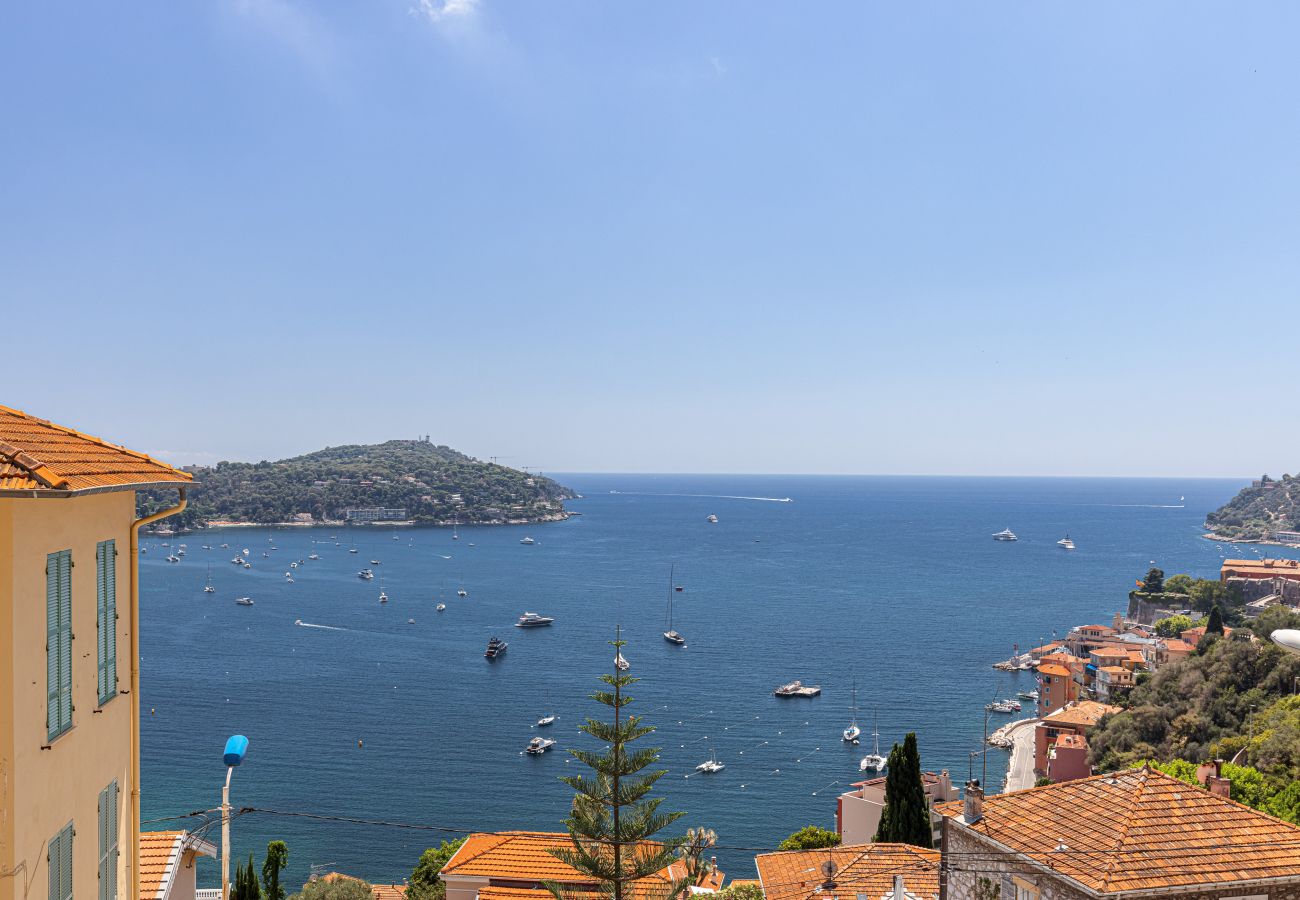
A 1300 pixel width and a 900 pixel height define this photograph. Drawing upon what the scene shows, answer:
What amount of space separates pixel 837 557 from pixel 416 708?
8062cm

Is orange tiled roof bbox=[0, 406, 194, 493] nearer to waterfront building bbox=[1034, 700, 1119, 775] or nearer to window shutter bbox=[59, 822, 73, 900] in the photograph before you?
window shutter bbox=[59, 822, 73, 900]

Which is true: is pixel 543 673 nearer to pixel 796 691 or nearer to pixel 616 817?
pixel 796 691

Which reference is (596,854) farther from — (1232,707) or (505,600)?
(505,600)

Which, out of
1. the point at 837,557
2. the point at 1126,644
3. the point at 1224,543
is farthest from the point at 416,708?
the point at 1224,543

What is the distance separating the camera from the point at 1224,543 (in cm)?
15762

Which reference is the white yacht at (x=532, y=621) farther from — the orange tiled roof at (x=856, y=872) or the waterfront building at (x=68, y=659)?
the waterfront building at (x=68, y=659)

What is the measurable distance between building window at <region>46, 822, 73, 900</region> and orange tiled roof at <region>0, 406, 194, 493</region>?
179cm

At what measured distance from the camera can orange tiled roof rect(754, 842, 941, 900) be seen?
46.1 ft

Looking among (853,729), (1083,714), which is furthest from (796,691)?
(1083,714)

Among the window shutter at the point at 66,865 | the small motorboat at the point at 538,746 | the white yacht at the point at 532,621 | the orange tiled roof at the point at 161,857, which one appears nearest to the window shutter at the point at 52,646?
the window shutter at the point at 66,865

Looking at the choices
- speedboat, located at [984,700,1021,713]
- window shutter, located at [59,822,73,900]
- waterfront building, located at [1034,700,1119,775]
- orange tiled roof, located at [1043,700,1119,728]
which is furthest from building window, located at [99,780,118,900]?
speedboat, located at [984,700,1021,713]

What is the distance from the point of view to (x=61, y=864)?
4402mm

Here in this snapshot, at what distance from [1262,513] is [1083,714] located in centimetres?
16316

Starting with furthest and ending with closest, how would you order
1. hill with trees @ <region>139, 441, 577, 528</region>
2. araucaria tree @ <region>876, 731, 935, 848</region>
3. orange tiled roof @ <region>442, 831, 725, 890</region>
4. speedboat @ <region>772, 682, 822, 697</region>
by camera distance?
hill with trees @ <region>139, 441, 577, 528</region> → speedboat @ <region>772, 682, 822, 697</region> → araucaria tree @ <region>876, 731, 935, 848</region> → orange tiled roof @ <region>442, 831, 725, 890</region>
